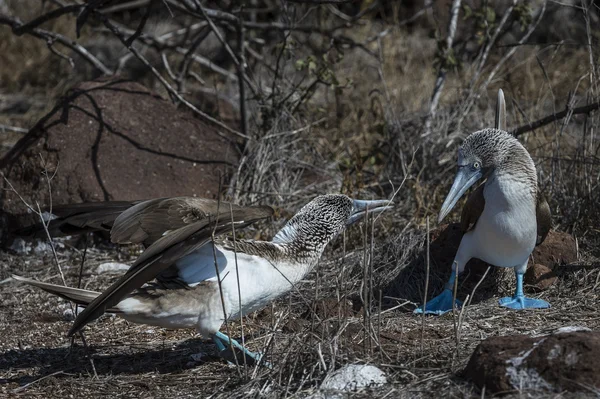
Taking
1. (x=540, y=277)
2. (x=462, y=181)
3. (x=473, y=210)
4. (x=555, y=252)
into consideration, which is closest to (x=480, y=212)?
(x=473, y=210)

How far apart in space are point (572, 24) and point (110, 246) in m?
6.09

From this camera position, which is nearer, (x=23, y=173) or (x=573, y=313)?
(x=573, y=313)

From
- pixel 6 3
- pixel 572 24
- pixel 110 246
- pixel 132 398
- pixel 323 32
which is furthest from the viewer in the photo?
pixel 6 3

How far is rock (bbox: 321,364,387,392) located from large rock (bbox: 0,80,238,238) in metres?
3.09

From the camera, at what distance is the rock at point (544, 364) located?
3.08m

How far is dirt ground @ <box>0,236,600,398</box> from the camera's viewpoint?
11.7 feet

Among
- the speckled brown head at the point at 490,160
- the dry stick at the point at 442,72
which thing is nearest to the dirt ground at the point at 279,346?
the speckled brown head at the point at 490,160

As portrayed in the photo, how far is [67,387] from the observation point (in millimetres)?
4090

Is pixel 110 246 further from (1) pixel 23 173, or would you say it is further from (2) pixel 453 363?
(2) pixel 453 363

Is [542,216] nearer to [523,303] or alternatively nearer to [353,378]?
[523,303]

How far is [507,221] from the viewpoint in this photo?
4.38 m

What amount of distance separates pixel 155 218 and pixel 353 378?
52.0 inches

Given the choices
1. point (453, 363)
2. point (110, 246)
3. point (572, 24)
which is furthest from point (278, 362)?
point (572, 24)

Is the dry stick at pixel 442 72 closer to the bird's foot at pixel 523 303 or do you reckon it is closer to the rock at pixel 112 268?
the bird's foot at pixel 523 303
